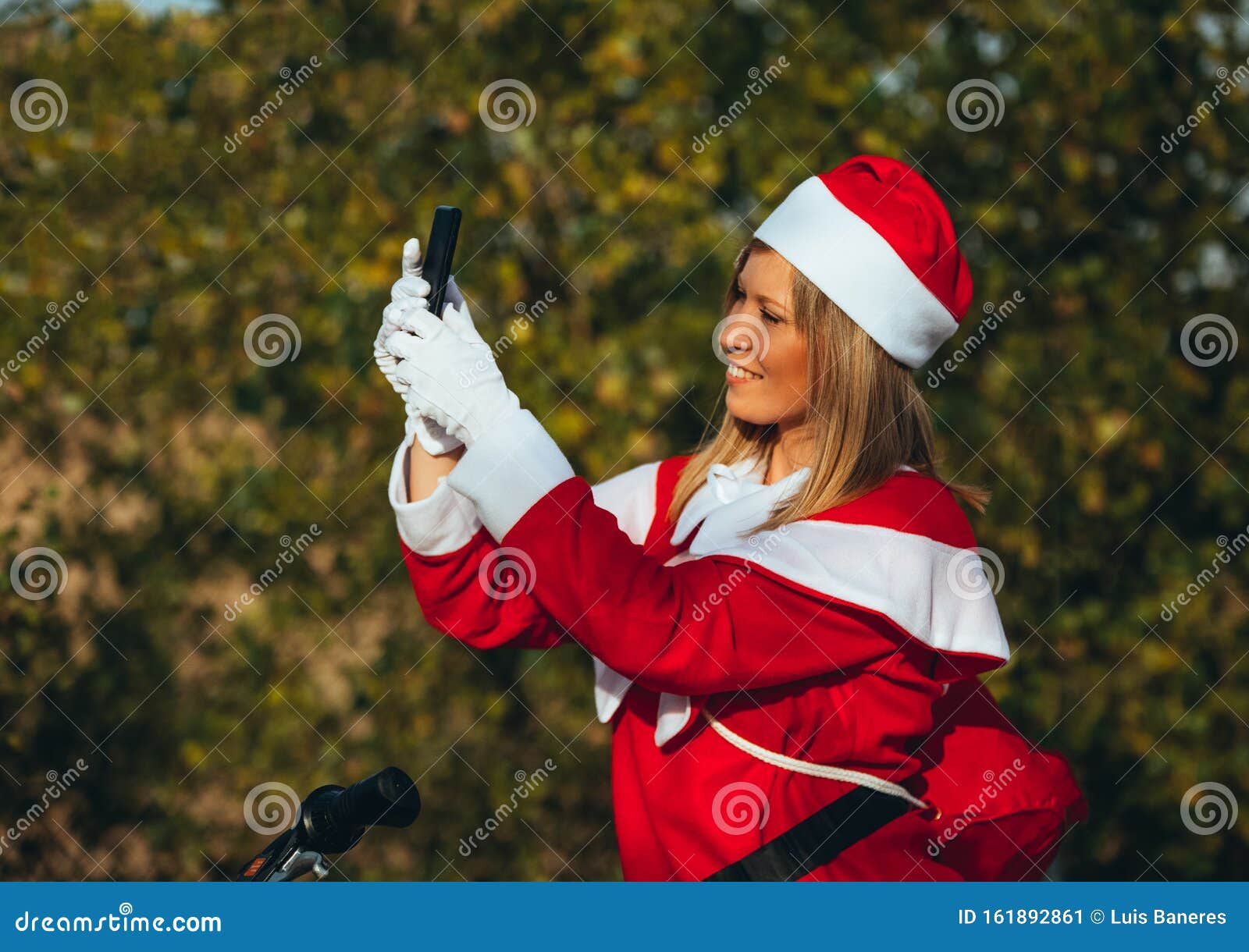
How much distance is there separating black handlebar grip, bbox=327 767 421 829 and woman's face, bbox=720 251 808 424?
2.39 feet

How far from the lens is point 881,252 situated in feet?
5.95

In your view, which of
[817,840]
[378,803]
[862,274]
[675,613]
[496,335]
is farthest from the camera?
[496,335]

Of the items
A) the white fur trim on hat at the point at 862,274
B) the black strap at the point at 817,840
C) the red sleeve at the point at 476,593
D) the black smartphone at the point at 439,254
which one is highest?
the white fur trim on hat at the point at 862,274

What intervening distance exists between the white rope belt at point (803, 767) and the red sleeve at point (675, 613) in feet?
0.32

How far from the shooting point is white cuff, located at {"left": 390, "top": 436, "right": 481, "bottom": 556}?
176 centimetres

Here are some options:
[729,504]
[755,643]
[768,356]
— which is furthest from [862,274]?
[755,643]

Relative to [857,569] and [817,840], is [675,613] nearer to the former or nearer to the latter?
[857,569]

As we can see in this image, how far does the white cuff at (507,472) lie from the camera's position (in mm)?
1571

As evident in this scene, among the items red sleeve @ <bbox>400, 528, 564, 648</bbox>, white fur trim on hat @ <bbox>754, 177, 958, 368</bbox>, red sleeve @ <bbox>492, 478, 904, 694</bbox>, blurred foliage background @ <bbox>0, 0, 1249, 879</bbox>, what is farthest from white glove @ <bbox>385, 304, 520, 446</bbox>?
blurred foliage background @ <bbox>0, 0, 1249, 879</bbox>

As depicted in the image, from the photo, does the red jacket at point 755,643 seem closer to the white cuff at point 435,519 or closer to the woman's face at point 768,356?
the white cuff at point 435,519

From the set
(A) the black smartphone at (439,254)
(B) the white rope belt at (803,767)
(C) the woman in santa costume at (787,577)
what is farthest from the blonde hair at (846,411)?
(A) the black smartphone at (439,254)

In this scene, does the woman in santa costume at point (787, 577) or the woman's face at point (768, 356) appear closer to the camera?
the woman in santa costume at point (787, 577)

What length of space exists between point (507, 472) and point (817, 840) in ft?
2.12

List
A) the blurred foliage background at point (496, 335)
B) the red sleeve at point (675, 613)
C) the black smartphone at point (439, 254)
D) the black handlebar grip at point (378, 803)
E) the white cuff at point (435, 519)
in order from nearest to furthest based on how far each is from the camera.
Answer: the black handlebar grip at point (378, 803), the red sleeve at point (675, 613), the black smartphone at point (439, 254), the white cuff at point (435, 519), the blurred foliage background at point (496, 335)
